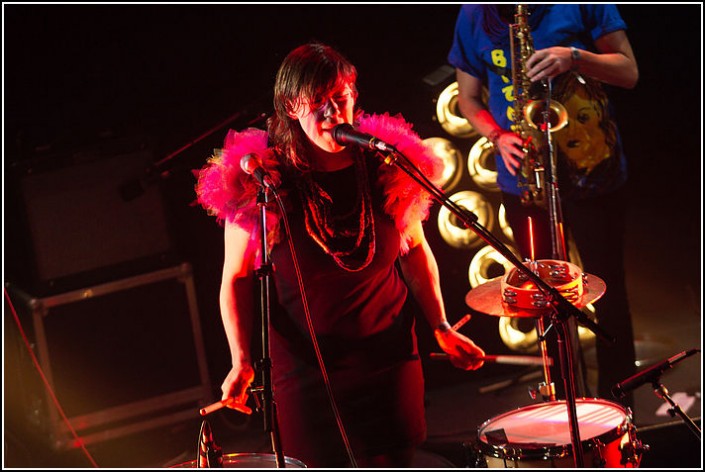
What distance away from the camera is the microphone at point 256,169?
231 cm

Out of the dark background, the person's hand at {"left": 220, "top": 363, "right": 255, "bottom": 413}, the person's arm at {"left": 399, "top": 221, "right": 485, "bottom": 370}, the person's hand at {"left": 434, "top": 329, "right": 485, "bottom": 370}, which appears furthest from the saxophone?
the person's hand at {"left": 220, "top": 363, "right": 255, "bottom": 413}

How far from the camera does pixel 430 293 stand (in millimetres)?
2812

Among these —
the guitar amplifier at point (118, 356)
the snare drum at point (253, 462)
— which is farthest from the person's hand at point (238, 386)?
the guitar amplifier at point (118, 356)

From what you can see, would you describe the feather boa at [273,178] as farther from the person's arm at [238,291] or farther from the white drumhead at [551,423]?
the white drumhead at [551,423]

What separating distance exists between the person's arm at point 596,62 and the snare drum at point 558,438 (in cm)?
138

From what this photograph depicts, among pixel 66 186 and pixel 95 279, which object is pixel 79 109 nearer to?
pixel 66 186

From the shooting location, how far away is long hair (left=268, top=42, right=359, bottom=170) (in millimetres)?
2480

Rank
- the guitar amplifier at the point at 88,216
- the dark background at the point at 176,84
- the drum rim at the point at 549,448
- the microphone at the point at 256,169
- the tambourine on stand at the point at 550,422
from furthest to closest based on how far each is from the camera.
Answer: the dark background at the point at 176,84 → the guitar amplifier at the point at 88,216 → the drum rim at the point at 549,448 → the tambourine on stand at the point at 550,422 → the microphone at the point at 256,169

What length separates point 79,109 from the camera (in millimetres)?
4141

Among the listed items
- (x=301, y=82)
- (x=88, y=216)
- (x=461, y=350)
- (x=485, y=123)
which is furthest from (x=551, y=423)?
(x=88, y=216)

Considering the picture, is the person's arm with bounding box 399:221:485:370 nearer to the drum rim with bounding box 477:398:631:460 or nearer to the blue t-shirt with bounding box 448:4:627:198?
the drum rim with bounding box 477:398:631:460

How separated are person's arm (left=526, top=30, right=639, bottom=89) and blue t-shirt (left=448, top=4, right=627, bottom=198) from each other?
0.05 m

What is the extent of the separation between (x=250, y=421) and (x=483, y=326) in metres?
1.31

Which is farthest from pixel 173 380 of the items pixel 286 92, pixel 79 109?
pixel 286 92
